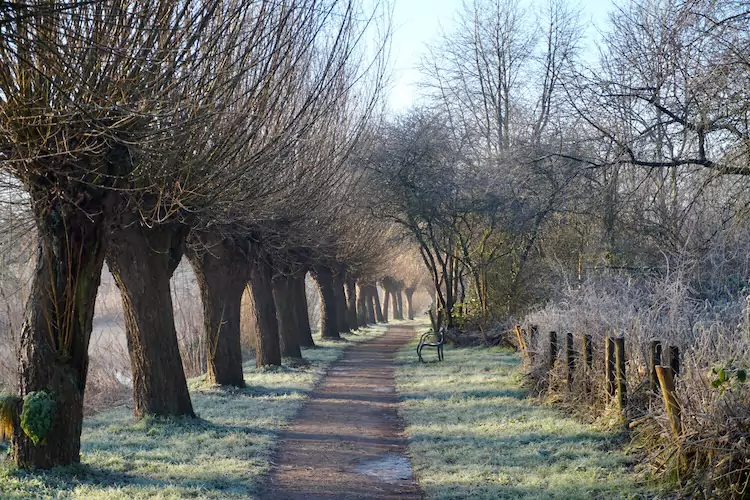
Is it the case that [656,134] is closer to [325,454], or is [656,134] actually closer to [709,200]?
[709,200]

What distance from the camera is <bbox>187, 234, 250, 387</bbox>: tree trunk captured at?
17172 mm

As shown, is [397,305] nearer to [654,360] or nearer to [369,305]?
[369,305]

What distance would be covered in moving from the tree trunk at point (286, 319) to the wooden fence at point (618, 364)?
988 centimetres

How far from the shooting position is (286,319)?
2542 centimetres

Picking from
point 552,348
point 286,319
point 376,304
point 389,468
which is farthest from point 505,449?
point 376,304


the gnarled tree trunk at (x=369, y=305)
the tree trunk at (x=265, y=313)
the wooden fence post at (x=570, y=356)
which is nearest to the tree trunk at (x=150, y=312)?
the wooden fence post at (x=570, y=356)

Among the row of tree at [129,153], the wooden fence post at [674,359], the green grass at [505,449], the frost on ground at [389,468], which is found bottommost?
the frost on ground at [389,468]

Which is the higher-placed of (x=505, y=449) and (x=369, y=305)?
(x=369, y=305)

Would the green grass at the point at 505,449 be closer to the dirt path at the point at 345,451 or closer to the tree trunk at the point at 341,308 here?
the dirt path at the point at 345,451

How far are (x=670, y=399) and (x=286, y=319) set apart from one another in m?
17.9

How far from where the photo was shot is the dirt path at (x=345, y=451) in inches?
349

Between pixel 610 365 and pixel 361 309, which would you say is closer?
pixel 610 365

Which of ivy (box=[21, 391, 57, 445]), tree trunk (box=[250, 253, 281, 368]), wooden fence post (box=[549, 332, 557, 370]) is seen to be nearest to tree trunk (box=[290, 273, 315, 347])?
tree trunk (box=[250, 253, 281, 368])

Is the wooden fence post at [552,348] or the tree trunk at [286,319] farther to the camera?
the tree trunk at [286,319]
